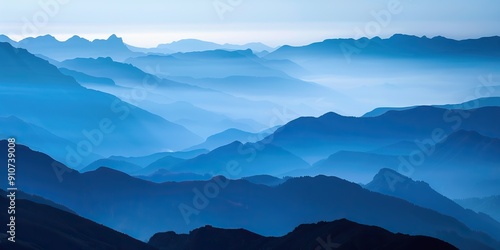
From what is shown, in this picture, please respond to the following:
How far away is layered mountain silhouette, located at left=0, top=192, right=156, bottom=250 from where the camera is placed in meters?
115

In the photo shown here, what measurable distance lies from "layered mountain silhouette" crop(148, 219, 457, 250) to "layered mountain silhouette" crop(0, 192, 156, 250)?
1051 centimetres

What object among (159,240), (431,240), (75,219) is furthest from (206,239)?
(431,240)

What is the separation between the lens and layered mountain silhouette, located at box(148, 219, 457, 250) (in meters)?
110

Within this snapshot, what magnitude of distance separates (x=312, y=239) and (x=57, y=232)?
1559 inches

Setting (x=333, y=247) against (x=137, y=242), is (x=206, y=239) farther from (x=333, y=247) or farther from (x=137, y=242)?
(x=333, y=247)

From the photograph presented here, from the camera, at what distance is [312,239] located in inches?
4761

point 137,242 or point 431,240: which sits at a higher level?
point 137,242

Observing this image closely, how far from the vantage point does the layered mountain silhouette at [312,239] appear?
110m

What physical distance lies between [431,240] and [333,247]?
14.7 metres

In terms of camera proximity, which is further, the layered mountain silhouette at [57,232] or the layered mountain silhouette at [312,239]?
the layered mountain silhouette at [57,232]

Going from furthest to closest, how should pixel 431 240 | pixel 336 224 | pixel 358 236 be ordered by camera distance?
pixel 336 224 → pixel 358 236 → pixel 431 240

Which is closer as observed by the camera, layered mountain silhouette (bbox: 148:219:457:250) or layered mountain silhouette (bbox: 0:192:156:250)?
layered mountain silhouette (bbox: 148:219:457:250)

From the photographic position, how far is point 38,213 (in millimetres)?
128000

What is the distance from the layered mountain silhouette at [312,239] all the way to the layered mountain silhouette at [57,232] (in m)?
10.5
